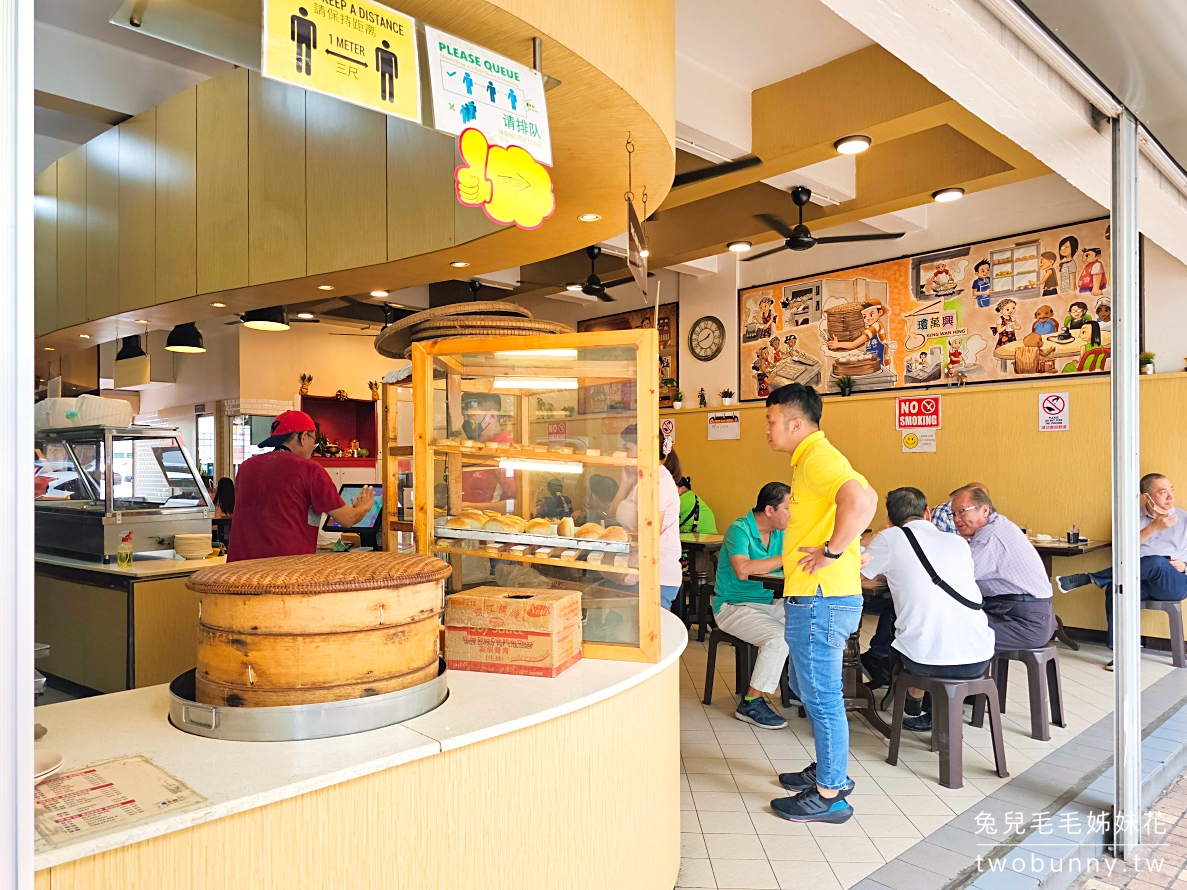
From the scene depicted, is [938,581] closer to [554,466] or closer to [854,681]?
[854,681]

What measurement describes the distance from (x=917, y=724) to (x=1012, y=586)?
0.93 m

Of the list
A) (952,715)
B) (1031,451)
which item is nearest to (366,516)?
(952,715)

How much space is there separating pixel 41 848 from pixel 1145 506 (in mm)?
6917

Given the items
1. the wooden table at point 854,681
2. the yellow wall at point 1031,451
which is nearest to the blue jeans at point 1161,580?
the yellow wall at point 1031,451

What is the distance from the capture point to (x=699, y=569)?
7102 mm

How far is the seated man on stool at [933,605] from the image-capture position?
144 inches

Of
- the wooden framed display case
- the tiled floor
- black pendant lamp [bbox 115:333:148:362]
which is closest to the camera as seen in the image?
the wooden framed display case

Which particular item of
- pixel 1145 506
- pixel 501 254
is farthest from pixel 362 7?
pixel 1145 506

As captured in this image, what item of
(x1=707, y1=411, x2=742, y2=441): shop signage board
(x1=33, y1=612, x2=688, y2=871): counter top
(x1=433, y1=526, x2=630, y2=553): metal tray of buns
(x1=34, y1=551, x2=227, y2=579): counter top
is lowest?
(x1=34, y1=551, x2=227, y2=579): counter top

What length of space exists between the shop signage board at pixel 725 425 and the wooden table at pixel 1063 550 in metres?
3.31

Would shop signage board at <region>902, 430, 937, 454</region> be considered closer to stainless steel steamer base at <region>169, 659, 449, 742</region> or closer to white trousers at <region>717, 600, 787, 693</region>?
white trousers at <region>717, 600, 787, 693</region>

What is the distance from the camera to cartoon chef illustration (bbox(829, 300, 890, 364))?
789cm

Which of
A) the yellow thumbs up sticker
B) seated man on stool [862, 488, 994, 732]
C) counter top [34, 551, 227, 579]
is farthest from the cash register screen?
the yellow thumbs up sticker

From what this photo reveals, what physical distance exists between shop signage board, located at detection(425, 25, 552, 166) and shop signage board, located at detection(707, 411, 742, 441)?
277 inches
